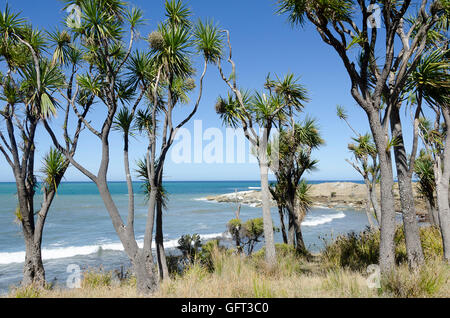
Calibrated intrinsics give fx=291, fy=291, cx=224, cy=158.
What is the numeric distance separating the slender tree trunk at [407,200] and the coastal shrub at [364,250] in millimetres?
1296

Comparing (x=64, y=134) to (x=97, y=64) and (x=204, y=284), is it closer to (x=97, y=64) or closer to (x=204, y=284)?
(x=97, y=64)

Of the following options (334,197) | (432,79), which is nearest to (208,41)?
(432,79)

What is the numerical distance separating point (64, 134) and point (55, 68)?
5.61ft

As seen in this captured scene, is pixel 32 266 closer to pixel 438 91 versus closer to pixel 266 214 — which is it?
pixel 266 214

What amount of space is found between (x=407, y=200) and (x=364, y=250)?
9.58 feet

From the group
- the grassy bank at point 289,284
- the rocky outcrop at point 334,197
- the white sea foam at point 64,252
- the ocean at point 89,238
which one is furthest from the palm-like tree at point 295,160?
the rocky outcrop at point 334,197

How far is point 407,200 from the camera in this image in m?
6.82

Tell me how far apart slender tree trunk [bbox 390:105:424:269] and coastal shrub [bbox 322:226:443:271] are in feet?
→ 4.25

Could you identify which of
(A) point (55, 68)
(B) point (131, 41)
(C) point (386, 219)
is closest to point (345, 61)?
(C) point (386, 219)

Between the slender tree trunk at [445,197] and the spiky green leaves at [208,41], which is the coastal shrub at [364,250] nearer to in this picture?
the slender tree trunk at [445,197]

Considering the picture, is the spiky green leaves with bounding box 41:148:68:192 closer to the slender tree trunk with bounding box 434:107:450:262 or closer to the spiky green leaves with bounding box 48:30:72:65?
the spiky green leaves with bounding box 48:30:72:65

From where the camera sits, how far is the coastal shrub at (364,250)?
825 centimetres

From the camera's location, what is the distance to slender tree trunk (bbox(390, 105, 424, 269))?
21.7 ft
